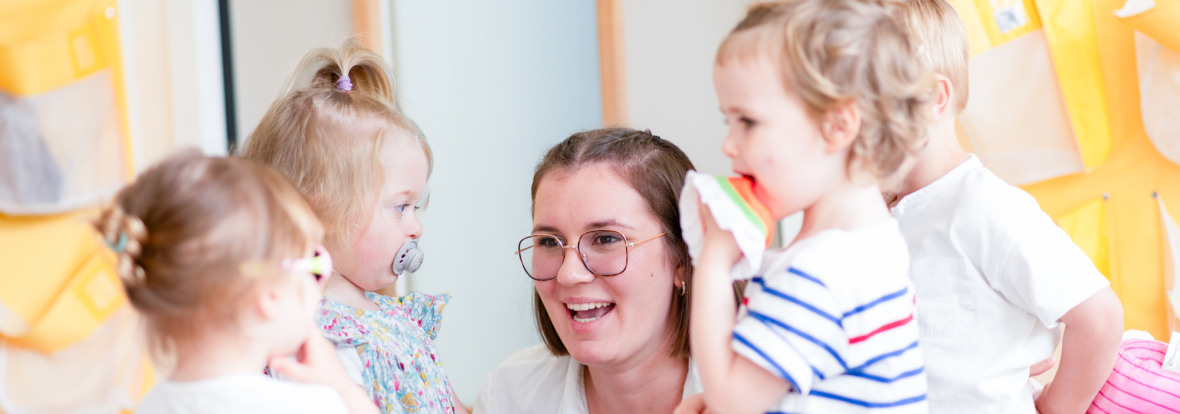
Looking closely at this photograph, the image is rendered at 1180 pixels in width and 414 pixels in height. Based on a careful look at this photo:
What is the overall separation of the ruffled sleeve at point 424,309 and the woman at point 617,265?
0.24m

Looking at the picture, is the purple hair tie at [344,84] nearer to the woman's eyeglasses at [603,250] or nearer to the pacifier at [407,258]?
the pacifier at [407,258]

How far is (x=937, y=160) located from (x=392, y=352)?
0.86 m

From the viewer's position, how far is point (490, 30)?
3.12 metres

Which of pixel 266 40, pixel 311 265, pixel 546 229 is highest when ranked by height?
pixel 266 40

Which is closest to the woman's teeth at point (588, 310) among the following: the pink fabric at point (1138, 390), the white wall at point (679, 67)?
the pink fabric at point (1138, 390)

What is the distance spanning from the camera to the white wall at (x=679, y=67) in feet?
9.93

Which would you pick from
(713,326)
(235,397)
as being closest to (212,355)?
(235,397)

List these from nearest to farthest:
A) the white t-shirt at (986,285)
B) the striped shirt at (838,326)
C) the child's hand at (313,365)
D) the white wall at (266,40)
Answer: the striped shirt at (838,326) < the child's hand at (313,365) < the white t-shirt at (986,285) < the white wall at (266,40)

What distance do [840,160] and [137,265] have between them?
67 centimetres

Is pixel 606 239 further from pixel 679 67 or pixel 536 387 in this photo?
pixel 679 67

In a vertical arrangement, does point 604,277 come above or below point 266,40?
below

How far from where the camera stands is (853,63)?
832mm

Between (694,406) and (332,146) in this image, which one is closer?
(694,406)

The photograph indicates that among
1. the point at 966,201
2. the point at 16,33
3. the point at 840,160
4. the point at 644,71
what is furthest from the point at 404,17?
the point at 840,160
